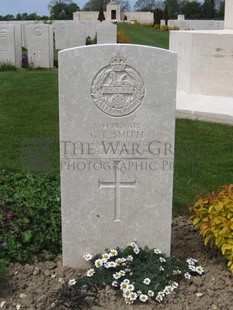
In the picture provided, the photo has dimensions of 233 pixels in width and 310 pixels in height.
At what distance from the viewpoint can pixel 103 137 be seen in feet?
10.2

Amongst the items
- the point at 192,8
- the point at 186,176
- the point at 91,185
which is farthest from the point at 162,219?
the point at 192,8

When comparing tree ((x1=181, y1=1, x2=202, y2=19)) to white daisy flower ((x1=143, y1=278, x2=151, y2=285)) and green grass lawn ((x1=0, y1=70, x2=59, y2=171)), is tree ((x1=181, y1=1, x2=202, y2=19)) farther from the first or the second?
white daisy flower ((x1=143, y1=278, x2=151, y2=285))

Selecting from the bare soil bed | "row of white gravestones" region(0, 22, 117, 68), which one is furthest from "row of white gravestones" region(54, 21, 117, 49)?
the bare soil bed

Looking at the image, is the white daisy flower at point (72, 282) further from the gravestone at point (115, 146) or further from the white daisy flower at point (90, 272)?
the gravestone at point (115, 146)

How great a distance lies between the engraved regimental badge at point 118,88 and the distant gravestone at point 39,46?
11.7 meters

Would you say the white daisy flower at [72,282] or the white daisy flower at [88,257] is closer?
the white daisy flower at [72,282]

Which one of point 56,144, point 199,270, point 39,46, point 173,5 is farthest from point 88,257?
point 173,5

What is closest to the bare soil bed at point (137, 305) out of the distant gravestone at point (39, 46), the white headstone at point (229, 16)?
the white headstone at point (229, 16)

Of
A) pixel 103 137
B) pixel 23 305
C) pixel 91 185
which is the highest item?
pixel 103 137

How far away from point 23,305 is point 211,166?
3081 mm

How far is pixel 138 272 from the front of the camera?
10.2 feet

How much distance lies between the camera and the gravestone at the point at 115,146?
3002 mm

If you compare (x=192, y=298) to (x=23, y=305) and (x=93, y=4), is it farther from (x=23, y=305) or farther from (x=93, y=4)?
(x=93, y=4)

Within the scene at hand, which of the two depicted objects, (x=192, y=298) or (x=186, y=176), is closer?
(x=192, y=298)
